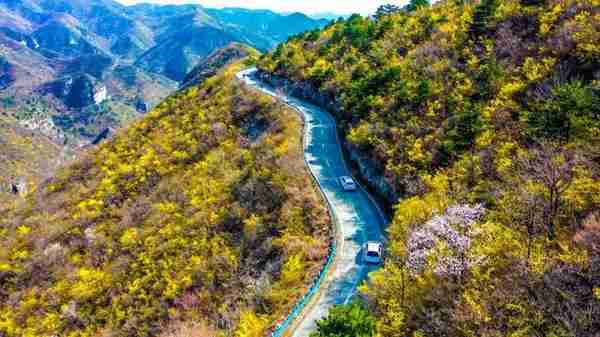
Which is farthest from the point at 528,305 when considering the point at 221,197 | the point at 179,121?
the point at 179,121

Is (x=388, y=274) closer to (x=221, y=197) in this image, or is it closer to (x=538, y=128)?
(x=538, y=128)

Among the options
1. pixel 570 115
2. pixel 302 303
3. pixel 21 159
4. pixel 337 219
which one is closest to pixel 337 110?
pixel 337 219

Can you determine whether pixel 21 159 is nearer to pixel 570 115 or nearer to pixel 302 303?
pixel 302 303

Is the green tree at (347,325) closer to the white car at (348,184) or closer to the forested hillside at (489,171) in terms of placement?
the forested hillside at (489,171)

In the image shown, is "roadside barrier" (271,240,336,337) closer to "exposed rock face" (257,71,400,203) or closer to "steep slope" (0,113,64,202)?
"exposed rock face" (257,71,400,203)

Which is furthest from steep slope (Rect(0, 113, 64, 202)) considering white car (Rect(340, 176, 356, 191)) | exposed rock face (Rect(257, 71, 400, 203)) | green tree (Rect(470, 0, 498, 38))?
green tree (Rect(470, 0, 498, 38))

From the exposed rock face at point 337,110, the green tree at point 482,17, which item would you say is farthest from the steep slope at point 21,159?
the green tree at point 482,17
